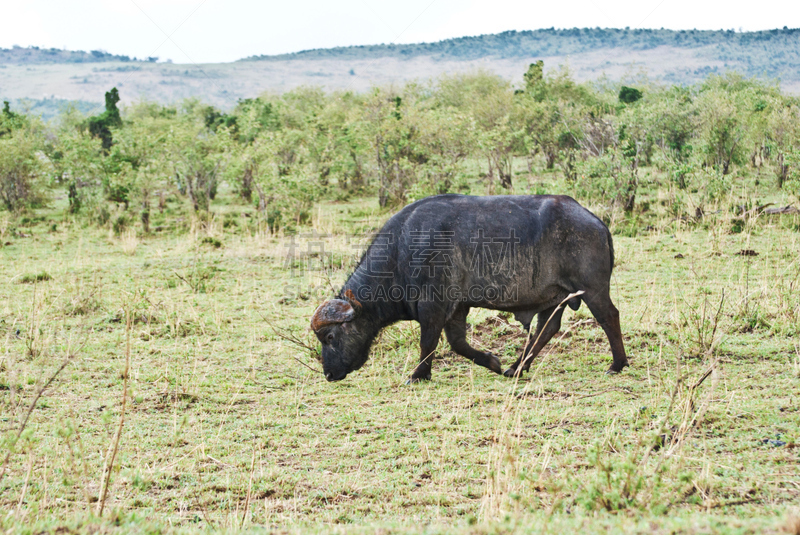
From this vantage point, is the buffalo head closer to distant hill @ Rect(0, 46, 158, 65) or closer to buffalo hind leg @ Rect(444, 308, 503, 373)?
buffalo hind leg @ Rect(444, 308, 503, 373)

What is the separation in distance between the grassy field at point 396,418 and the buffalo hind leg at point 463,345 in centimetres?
19

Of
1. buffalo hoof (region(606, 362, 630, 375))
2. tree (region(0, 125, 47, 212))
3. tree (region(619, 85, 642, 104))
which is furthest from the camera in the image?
tree (region(619, 85, 642, 104))

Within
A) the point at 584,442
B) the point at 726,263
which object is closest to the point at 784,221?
the point at 726,263

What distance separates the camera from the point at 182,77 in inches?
5281

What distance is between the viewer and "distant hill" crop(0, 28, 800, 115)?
108 metres

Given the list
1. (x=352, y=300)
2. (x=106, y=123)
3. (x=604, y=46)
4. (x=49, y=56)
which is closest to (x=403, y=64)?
(x=604, y=46)

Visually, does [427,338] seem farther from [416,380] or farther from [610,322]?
[610,322]

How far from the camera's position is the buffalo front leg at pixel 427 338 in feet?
22.2

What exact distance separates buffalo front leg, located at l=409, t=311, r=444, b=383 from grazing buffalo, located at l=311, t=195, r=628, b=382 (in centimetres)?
1

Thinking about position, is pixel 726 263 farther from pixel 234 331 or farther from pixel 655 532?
pixel 655 532

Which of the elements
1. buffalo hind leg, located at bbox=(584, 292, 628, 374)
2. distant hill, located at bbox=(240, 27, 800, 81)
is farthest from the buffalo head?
distant hill, located at bbox=(240, 27, 800, 81)

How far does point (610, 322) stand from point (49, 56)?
190872mm

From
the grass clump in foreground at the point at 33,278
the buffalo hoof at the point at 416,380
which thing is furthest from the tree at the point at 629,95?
the buffalo hoof at the point at 416,380

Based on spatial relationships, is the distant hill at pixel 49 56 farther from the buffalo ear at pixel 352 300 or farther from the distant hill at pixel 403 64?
the buffalo ear at pixel 352 300
